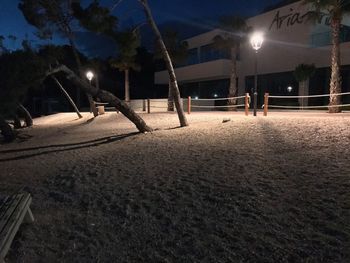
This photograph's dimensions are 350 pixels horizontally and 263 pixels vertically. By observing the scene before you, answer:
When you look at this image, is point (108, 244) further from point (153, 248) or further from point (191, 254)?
point (191, 254)

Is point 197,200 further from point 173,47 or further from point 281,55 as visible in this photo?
point 281,55

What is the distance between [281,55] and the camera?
28.8m

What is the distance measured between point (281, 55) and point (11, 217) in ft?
93.4

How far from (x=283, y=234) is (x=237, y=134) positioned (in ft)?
19.5

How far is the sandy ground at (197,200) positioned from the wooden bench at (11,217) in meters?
0.34

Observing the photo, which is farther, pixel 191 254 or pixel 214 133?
pixel 214 133

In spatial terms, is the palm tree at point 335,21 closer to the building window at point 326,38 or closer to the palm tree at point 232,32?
the palm tree at point 232,32

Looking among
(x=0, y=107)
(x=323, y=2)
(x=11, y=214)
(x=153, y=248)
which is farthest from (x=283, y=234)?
(x=323, y=2)

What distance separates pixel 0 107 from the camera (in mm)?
12156

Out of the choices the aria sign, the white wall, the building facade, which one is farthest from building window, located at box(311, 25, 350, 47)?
the aria sign

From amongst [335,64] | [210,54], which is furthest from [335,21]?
[210,54]

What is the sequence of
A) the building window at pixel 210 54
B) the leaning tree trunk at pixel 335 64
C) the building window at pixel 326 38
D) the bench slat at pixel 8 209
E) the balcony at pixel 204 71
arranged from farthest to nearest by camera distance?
the building window at pixel 210 54 → the balcony at pixel 204 71 → the building window at pixel 326 38 → the leaning tree trunk at pixel 335 64 → the bench slat at pixel 8 209

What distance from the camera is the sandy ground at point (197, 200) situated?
3865mm

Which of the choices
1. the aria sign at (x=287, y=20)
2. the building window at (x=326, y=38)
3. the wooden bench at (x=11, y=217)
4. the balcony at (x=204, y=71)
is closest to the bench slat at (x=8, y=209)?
the wooden bench at (x=11, y=217)
